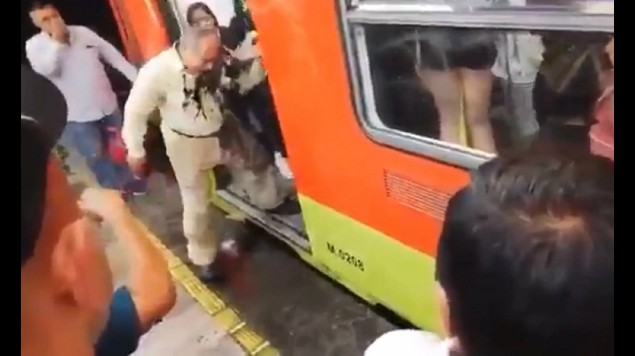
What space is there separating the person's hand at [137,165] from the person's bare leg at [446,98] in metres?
0.32

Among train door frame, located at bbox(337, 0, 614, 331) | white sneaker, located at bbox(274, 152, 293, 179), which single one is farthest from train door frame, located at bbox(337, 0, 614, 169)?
white sneaker, located at bbox(274, 152, 293, 179)

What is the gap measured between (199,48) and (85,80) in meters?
0.13

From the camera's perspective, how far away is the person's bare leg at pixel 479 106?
659 mm

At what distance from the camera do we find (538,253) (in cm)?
62

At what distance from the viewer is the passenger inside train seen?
0.60 metres

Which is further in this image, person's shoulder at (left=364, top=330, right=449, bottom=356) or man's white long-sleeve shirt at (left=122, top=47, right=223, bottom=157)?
man's white long-sleeve shirt at (left=122, top=47, right=223, bottom=157)

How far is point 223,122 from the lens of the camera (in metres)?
0.84

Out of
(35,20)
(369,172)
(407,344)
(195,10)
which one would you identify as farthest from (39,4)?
(407,344)

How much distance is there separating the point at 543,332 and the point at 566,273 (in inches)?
2.0

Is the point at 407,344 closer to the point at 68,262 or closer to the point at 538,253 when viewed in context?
the point at 538,253

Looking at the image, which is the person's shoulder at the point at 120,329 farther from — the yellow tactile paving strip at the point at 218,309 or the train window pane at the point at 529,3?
the train window pane at the point at 529,3

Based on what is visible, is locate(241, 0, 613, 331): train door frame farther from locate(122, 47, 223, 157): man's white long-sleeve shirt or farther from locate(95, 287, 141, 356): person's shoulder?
locate(95, 287, 141, 356): person's shoulder

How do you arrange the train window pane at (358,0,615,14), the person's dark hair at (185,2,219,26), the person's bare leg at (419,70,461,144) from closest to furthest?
the train window pane at (358,0,615,14) → the person's bare leg at (419,70,461,144) → the person's dark hair at (185,2,219,26)
